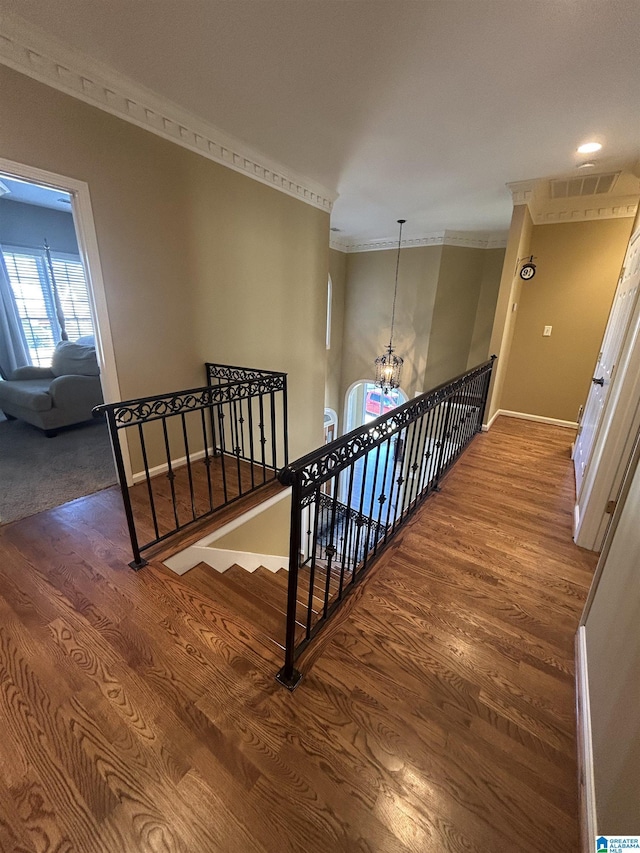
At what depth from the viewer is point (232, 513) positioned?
2.46 m

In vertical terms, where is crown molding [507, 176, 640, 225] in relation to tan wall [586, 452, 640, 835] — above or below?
above

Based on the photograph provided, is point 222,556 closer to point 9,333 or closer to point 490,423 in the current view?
point 490,423

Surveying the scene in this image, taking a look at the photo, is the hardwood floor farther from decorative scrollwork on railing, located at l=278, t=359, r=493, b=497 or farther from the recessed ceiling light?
the recessed ceiling light

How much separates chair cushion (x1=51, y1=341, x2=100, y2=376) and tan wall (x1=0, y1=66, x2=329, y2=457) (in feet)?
5.85

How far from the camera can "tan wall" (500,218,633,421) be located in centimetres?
395

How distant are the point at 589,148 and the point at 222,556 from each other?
4363 millimetres

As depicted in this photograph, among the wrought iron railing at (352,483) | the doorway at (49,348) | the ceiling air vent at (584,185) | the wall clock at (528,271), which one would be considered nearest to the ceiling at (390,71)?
the ceiling air vent at (584,185)

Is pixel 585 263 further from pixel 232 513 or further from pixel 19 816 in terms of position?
pixel 19 816

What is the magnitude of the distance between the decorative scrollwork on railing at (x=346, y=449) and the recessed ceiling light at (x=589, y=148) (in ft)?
8.47

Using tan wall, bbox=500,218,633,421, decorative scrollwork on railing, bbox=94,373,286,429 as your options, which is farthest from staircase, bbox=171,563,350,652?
tan wall, bbox=500,218,633,421

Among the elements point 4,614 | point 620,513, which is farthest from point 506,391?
point 4,614

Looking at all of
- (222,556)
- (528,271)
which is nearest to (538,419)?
(528,271)

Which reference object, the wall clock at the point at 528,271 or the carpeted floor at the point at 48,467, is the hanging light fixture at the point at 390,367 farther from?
the carpeted floor at the point at 48,467

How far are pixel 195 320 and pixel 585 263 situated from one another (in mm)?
4560
